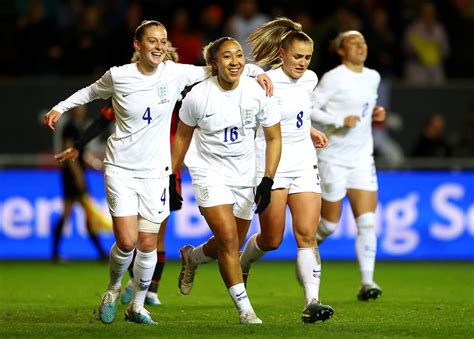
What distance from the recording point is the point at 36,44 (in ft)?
63.7

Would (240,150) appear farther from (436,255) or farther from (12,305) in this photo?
(436,255)

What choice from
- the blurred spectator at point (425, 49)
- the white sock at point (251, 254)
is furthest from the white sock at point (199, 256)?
the blurred spectator at point (425, 49)

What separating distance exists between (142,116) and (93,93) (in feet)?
1.77

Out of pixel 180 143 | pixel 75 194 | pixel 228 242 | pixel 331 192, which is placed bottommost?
pixel 75 194

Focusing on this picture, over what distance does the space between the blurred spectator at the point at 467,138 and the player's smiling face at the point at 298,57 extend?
920cm

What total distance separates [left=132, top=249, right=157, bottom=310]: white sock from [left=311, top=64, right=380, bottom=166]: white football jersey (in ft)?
10.3

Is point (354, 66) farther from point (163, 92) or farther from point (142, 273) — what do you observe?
point (142, 273)

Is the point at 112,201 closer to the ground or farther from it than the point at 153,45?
closer to the ground

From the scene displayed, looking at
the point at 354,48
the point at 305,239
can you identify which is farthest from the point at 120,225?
the point at 354,48

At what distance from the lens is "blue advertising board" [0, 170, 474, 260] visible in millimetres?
17547

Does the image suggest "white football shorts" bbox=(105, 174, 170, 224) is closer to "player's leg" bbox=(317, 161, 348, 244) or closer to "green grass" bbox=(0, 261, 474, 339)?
"green grass" bbox=(0, 261, 474, 339)

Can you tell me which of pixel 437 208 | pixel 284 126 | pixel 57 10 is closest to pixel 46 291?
pixel 284 126

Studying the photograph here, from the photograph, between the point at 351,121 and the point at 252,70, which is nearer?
the point at 252,70

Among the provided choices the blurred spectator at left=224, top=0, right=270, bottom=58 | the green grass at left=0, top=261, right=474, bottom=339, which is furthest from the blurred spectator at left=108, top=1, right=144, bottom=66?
the green grass at left=0, top=261, right=474, bottom=339
